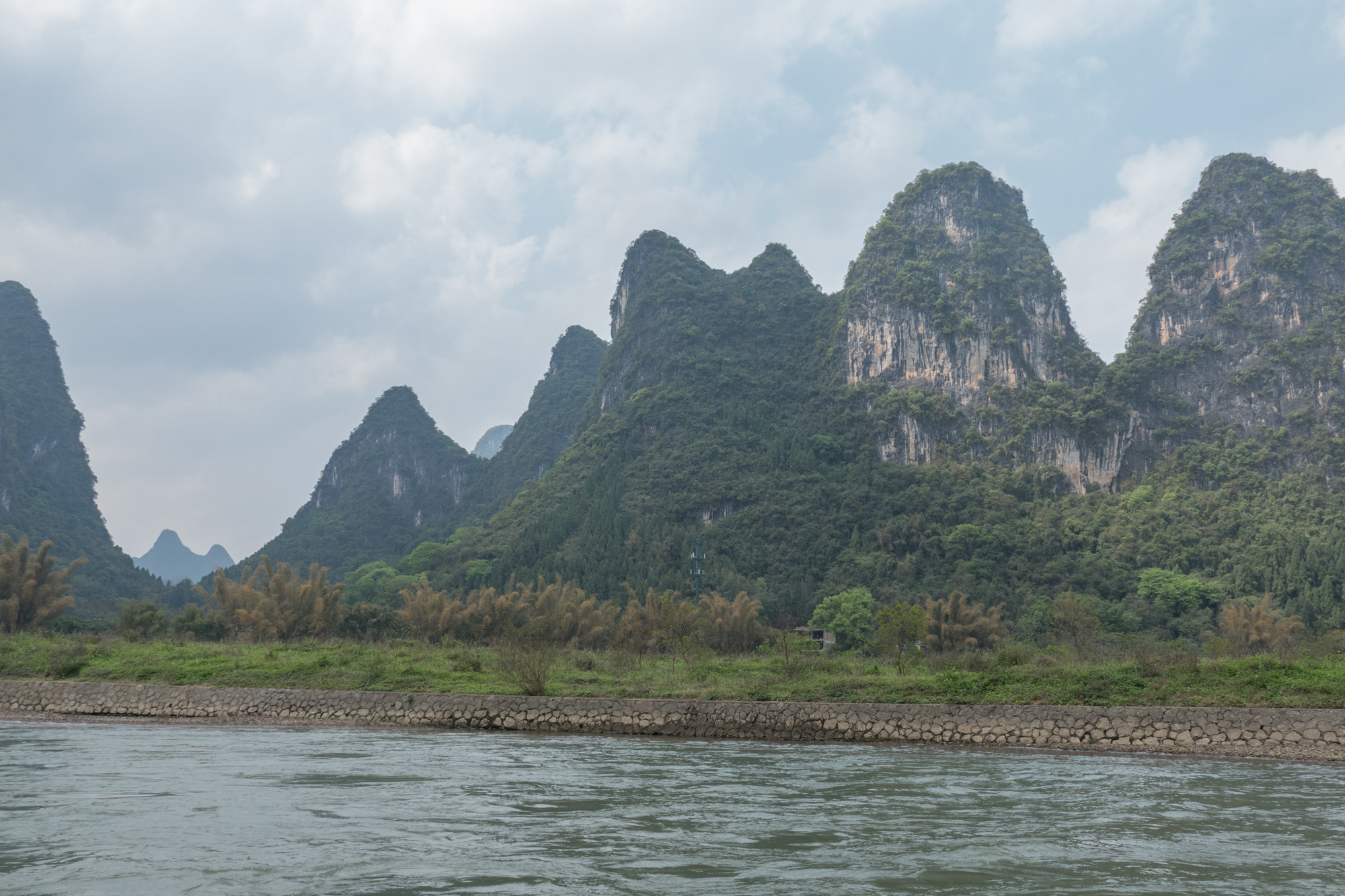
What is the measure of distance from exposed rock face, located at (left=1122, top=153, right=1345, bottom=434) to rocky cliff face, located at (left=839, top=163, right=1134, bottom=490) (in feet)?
29.9

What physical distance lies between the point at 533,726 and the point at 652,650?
1989cm

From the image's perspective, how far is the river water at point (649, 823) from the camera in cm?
692

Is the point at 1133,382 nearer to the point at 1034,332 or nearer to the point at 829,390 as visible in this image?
the point at 1034,332

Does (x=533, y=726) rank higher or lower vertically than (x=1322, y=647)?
lower

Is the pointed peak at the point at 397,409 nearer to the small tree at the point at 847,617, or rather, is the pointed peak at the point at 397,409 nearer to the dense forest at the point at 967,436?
the dense forest at the point at 967,436

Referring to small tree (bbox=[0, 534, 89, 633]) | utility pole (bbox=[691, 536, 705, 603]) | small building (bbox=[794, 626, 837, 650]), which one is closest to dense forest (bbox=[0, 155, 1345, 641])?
utility pole (bbox=[691, 536, 705, 603])

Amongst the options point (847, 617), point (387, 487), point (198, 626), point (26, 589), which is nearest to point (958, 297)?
point (847, 617)

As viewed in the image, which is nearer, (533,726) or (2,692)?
(533,726)

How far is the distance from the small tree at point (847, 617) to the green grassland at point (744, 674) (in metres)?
23.5

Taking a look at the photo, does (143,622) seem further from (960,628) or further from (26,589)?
(960,628)

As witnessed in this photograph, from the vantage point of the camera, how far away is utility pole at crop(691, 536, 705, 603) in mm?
61756

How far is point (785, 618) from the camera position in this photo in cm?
5575

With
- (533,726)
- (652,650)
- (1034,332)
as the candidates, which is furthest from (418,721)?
(1034,332)

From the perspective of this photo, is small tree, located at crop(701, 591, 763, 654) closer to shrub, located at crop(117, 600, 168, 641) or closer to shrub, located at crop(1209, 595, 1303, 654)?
shrub, located at crop(1209, 595, 1303, 654)
